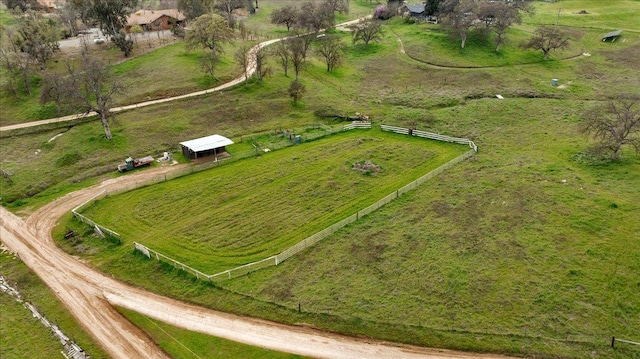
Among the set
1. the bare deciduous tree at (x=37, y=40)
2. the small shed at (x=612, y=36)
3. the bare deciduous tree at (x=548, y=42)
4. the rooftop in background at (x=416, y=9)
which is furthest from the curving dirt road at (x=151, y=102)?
the small shed at (x=612, y=36)

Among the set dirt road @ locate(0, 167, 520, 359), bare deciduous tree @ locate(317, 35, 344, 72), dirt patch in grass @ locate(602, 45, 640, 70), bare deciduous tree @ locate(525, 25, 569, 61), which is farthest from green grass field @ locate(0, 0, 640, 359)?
bare deciduous tree @ locate(525, 25, 569, 61)

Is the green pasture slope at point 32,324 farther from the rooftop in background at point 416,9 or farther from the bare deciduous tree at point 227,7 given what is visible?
the rooftop in background at point 416,9

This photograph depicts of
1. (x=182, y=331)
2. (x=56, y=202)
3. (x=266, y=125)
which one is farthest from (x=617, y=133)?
(x=56, y=202)

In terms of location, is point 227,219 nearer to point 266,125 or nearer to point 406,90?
point 266,125

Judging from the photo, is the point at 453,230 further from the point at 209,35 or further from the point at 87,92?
the point at 87,92

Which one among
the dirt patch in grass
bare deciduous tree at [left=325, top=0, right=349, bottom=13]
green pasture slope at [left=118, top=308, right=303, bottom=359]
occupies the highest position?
bare deciduous tree at [left=325, top=0, right=349, bottom=13]

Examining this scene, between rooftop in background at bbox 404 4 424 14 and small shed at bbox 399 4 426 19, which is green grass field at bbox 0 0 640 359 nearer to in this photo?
small shed at bbox 399 4 426 19
